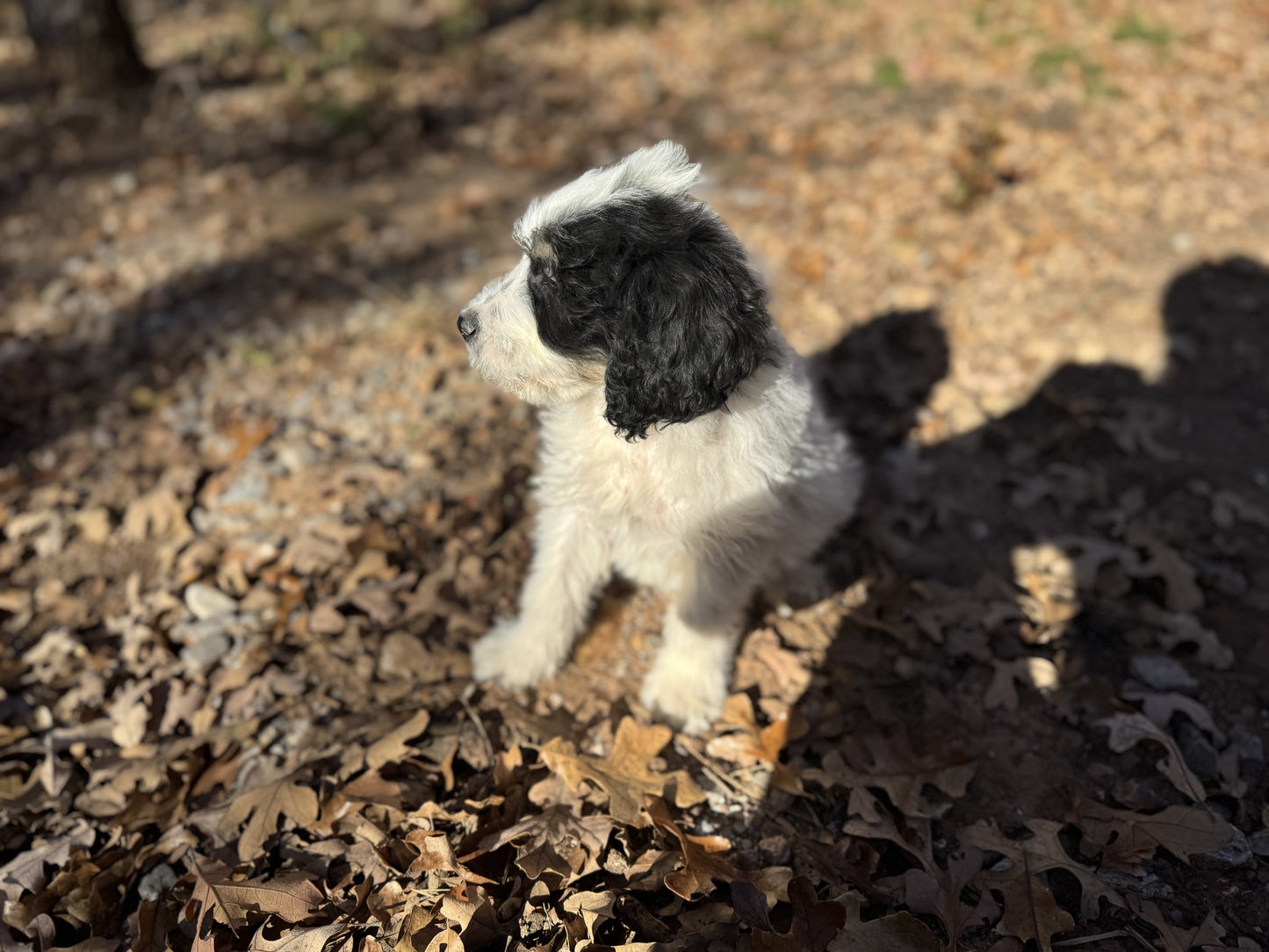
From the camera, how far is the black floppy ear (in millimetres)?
2598

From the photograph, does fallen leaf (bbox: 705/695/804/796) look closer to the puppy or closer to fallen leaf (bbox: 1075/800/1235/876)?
the puppy

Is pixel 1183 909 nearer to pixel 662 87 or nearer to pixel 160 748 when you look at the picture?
pixel 160 748

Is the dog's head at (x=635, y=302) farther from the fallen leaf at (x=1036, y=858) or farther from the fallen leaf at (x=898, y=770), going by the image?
the fallen leaf at (x=1036, y=858)

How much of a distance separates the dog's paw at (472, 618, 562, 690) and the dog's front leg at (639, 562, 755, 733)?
1.68ft

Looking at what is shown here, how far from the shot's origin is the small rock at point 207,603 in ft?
13.2

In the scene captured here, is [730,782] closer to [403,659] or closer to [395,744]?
[395,744]

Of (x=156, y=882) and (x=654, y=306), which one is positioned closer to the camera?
(x=654, y=306)

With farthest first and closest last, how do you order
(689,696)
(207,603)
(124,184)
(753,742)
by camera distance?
(124,184)
(207,603)
(689,696)
(753,742)

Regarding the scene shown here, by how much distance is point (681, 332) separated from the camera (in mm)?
2594

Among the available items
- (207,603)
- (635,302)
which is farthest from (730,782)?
(207,603)

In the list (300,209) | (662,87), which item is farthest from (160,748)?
(662,87)

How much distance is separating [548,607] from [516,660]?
302 mm

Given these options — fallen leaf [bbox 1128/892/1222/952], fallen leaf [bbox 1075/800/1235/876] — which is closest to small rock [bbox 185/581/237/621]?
fallen leaf [bbox 1075/800/1235/876]

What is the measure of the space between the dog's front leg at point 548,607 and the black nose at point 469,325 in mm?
980
